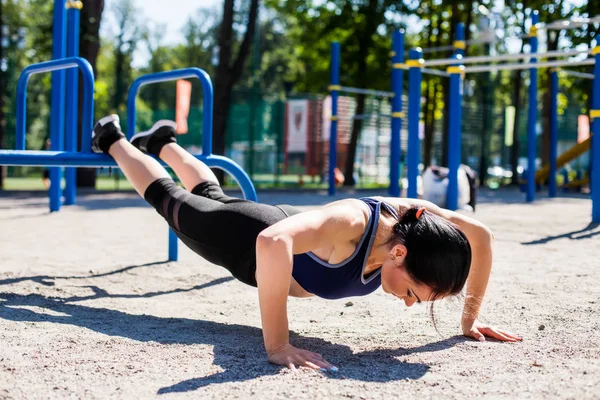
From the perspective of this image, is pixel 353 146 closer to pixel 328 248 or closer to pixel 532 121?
pixel 532 121

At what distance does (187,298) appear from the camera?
3445mm

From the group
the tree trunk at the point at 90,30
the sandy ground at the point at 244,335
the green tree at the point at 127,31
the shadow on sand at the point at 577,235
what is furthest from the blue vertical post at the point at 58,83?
the green tree at the point at 127,31

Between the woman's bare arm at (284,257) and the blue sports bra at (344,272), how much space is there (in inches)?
4.1

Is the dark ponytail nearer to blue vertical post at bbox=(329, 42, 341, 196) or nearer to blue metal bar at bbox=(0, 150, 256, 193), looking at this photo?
blue metal bar at bbox=(0, 150, 256, 193)

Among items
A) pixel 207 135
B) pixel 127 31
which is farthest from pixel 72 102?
pixel 127 31

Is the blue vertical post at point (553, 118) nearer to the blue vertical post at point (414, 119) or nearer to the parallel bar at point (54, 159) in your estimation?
the blue vertical post at point (414, 119)

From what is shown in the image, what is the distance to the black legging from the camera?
2592 millimetres

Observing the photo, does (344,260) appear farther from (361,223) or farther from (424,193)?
(424,193)

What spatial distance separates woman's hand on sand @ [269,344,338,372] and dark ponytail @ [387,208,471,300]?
→ 0.39 m

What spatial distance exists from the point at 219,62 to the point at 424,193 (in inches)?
342

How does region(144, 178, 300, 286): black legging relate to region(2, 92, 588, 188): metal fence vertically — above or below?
below

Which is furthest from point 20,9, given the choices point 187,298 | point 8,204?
point 187,298

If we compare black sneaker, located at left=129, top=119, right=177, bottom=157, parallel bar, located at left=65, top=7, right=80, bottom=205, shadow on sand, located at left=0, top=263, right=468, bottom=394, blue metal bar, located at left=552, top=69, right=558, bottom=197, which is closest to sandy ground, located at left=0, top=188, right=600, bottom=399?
shadow on sand, located at left=0, top=263, right=468, bottom=394

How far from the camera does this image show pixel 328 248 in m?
2.42
